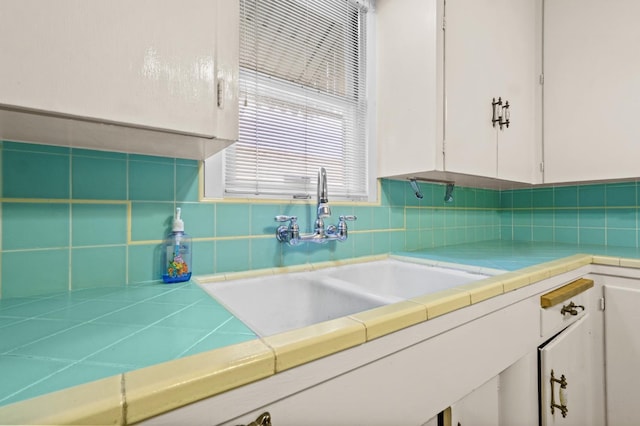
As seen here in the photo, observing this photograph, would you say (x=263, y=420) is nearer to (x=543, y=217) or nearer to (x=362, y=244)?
(x=362, y=244)

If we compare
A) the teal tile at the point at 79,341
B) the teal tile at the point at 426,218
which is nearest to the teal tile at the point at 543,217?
the teal tile at the point at 426,218

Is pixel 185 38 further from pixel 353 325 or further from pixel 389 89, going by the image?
pixel 389 89

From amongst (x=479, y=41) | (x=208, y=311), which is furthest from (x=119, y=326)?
(x=479, y=41)

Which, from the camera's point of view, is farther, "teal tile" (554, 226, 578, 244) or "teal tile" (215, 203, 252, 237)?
"teal tile" (554, 226, 578, 244)

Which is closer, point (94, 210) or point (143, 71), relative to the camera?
point (143, 71)

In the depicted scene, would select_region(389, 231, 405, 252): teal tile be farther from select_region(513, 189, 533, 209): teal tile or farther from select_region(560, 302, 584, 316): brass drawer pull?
select_region(513, 189, 533, 209): teal tile

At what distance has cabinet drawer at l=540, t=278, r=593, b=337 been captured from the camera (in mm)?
938

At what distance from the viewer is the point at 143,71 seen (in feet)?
1.79

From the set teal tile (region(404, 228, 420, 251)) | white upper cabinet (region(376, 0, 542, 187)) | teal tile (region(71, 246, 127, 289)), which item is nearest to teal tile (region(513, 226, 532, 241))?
white upper cabinet (region(376, 0, 542, 187))

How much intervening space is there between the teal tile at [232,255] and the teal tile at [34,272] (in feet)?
1.26

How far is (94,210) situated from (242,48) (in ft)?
2.40

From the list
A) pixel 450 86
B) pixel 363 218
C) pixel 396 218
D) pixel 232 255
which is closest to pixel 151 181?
pixel 232 255

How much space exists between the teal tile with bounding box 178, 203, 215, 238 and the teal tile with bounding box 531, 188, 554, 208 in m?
2.13

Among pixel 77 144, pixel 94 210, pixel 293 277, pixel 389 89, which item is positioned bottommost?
pixel 293 277
